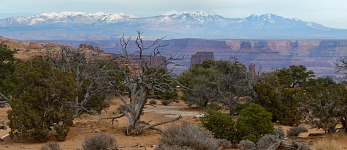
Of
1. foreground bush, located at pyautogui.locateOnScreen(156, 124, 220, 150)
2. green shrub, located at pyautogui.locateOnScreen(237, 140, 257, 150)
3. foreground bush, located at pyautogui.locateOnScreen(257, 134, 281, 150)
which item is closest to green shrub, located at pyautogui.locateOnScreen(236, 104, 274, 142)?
green shrub, located at pyautogui.locateOnScreen(237, 140, 257, 150)

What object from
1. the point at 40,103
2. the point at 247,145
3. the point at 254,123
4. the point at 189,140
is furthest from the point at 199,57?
the point at 189,140

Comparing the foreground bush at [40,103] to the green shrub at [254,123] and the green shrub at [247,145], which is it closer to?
the green shrub at [254,123]

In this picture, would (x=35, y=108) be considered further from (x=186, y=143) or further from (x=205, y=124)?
(x=186, y=143)

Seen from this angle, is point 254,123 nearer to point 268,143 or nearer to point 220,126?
Result: point 220,126

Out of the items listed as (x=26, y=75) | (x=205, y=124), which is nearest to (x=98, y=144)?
(x=205, y=124)

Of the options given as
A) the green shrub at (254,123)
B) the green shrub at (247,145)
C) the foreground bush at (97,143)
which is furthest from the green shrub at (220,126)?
the foreground bush at (97,143)

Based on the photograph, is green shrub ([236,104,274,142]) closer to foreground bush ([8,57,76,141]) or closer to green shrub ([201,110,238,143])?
green shrub ([201,110,238,143])

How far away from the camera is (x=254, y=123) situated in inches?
600

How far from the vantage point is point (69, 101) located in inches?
666

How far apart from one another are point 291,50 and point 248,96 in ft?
495

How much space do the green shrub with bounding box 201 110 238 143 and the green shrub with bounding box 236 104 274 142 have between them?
0.27 m

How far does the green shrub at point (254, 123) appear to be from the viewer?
1490cm

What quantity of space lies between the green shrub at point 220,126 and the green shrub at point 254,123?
0.89 ft

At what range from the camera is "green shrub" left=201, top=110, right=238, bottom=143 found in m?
15.1
